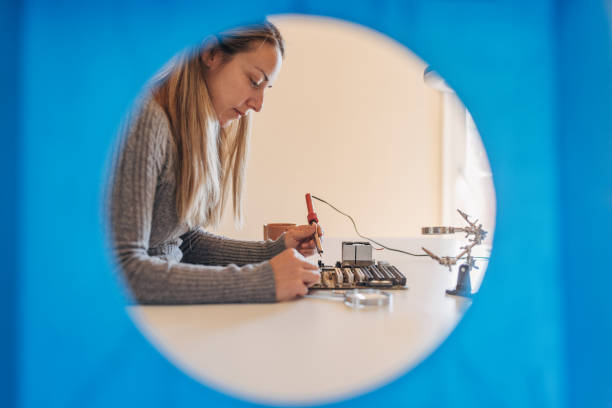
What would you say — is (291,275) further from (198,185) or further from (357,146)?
(357,146)

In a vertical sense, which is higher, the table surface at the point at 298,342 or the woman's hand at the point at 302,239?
the woman's hand at the point at 302,239

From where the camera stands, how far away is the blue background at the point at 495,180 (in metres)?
0.35

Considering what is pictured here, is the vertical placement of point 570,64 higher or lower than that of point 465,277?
higher

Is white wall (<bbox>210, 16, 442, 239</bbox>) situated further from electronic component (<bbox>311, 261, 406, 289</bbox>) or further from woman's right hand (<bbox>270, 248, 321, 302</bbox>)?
woman's right hand (<bbox>270, 248, 321, 302</bbox>)

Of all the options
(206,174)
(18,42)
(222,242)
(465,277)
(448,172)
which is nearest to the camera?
(18,42)

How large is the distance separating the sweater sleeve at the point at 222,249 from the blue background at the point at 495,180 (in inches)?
28.5

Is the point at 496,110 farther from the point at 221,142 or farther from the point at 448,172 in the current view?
the point at 448,172

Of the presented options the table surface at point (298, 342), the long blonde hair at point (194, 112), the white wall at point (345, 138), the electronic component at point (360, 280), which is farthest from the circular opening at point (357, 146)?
the table surface at point (298, 342)

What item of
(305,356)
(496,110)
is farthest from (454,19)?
(305,356)

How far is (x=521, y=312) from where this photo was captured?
39 centimetres

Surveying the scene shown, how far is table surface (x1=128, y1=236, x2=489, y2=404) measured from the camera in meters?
0.38

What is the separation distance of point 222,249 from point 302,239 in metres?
0.24

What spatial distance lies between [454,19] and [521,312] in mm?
298

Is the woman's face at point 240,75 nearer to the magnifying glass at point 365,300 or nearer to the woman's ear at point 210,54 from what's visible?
the woman's ear at point 210,54
